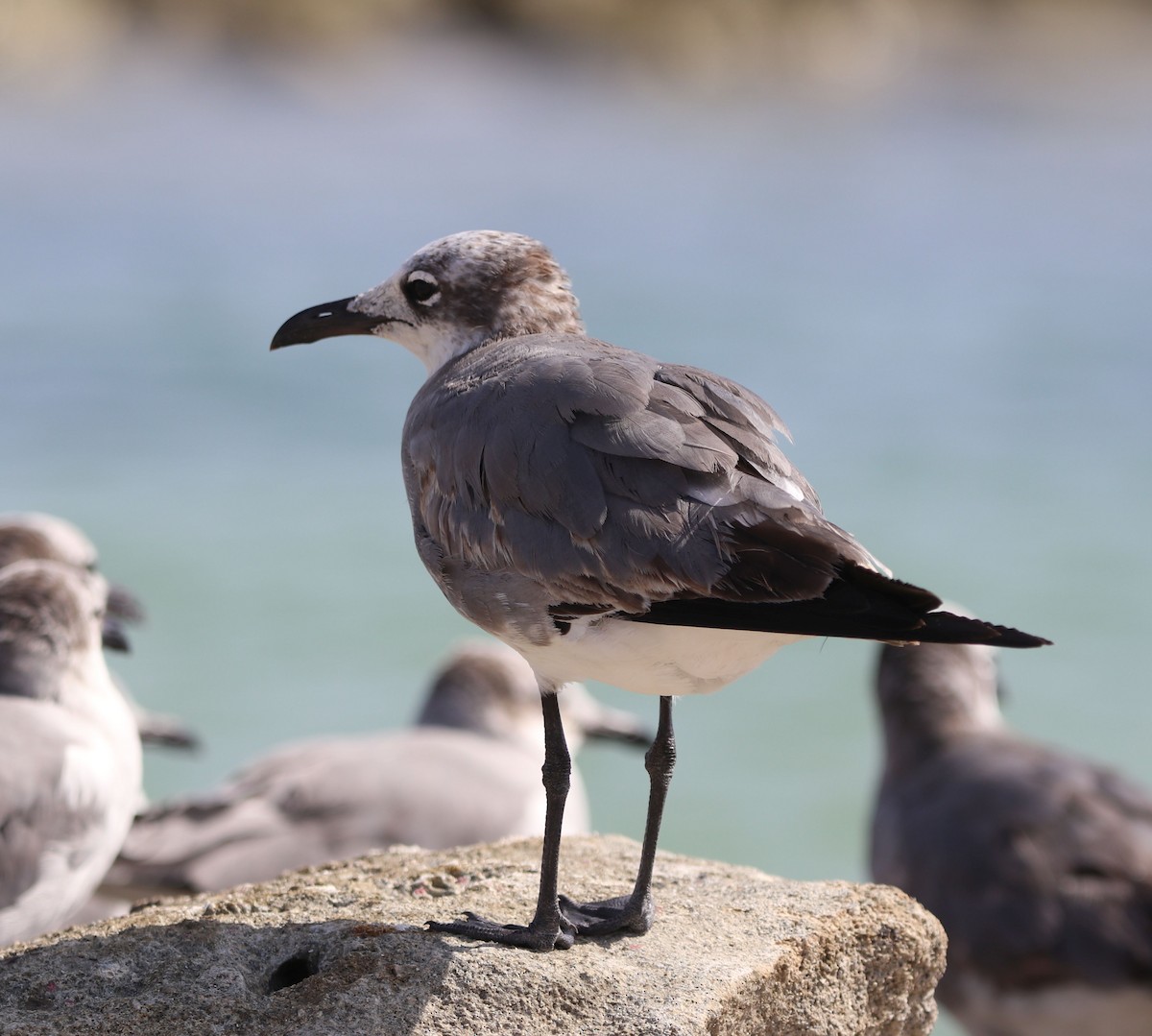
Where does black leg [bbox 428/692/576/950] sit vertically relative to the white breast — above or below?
below

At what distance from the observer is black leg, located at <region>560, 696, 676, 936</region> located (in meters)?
4.05

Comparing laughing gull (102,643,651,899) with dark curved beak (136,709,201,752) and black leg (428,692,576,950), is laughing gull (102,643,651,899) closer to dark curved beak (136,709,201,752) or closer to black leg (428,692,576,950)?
dark curved beak (136,709,201,752)

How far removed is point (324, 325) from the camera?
4.73 m

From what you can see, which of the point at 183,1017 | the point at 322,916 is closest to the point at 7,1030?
the point at 183,1017

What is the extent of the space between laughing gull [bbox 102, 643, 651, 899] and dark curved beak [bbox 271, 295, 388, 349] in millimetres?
2375

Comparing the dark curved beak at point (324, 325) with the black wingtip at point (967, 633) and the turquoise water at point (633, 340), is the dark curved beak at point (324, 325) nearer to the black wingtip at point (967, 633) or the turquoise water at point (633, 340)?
the black wingtip at point (967, 633)

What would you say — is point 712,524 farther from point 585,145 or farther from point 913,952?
point 585,145

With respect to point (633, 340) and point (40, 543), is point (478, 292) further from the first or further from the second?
point (633, 340)

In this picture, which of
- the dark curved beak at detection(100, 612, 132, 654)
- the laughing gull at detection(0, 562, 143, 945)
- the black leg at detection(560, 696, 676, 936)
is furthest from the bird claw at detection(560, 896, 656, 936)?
the dark curved beak at detection(100, 612, 132, 654)

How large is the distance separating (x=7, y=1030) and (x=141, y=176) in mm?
28079

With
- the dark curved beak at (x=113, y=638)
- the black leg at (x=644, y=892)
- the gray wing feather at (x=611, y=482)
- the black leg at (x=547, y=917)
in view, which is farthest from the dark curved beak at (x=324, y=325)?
the dark curved beak at (x=113, y=638)

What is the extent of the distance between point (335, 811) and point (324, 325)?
2.76m

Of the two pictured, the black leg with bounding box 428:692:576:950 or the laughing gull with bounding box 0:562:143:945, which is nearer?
the black leg with bounding box 428:692:576:950

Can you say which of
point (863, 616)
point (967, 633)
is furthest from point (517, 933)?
point (967, 633)
